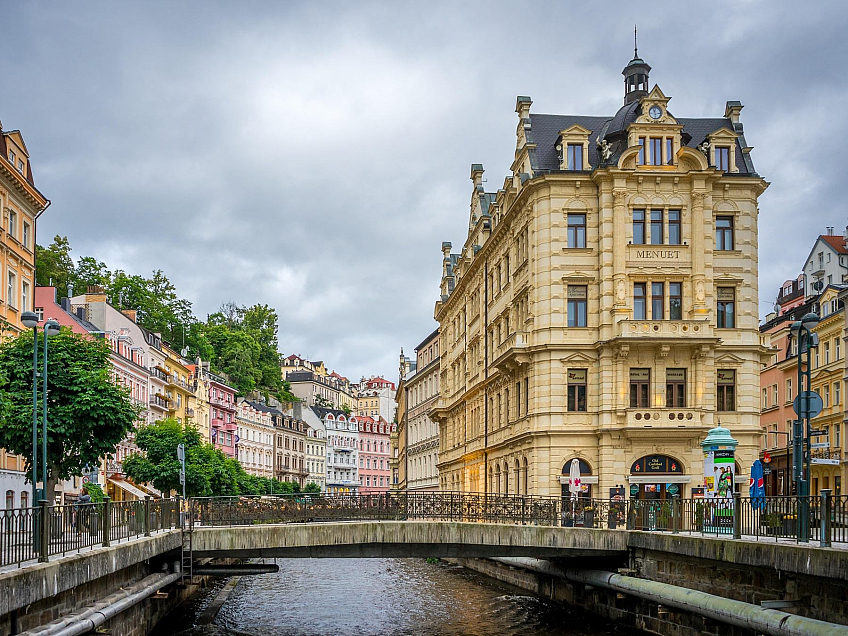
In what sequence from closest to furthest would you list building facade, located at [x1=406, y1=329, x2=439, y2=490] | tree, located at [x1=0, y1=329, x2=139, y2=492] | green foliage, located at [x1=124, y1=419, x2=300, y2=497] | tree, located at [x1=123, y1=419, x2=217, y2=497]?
tree, located at [x1=0, y1=329, x2=139, y2=492]
tree, located at [x1=123, y1=419, x2=217, y2=497]
green foliage, located at [x1=124, y1=419, x2=300, y2=497]
building facade, located at [x1=406, y1=329, x2=439, y2=490]

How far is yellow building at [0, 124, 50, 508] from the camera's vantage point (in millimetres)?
46656

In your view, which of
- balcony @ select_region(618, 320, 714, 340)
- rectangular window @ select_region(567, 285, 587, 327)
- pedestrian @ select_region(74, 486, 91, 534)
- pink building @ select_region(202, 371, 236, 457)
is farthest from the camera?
pink building @ select_region(202, 371, 236, 457)

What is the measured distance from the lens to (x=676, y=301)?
48969 mm

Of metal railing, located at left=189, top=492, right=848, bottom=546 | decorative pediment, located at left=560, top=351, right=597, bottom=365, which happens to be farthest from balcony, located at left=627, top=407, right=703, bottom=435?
metal railing, located at left=189, top=492, right=848, bottom=546


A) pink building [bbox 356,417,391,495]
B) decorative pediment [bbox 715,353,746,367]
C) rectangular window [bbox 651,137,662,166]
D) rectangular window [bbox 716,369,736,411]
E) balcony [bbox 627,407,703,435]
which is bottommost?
pink building [bbox 356,417,391,495]

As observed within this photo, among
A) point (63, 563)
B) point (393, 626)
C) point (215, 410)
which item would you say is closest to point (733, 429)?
point (393, 626)

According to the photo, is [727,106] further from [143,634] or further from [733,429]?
Answer: [143,634]

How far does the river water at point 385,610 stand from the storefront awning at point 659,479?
721 cm

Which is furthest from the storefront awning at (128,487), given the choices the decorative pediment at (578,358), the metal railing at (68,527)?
the metal railing at (68,527)

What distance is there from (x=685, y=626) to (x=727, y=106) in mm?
33829

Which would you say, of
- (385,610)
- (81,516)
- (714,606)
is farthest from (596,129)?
(81,516)

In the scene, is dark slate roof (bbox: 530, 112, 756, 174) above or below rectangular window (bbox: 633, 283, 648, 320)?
above

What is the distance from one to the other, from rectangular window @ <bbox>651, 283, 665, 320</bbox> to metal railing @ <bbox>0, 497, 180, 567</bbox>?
24.7 m

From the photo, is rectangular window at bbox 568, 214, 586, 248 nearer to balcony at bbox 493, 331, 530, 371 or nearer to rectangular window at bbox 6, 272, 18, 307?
balcony at bbox 493, 331, 530, 371
